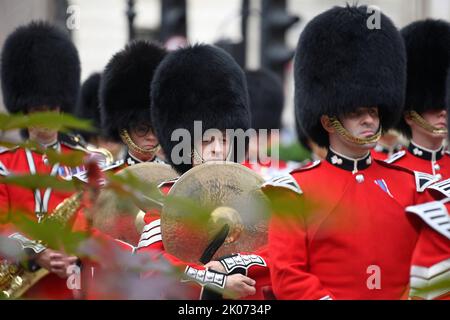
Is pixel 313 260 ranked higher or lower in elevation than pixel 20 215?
lower

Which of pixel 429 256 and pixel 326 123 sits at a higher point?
pixel 326 123

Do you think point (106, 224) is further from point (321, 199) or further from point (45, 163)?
point (321, 199)

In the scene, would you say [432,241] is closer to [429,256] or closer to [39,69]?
[429,256]

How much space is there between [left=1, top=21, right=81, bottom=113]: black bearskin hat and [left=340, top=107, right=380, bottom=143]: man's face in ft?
7.40

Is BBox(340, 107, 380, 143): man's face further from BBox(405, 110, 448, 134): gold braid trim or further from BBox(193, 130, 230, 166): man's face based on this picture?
BBox(405, 110, 448, 134): gold braid trim

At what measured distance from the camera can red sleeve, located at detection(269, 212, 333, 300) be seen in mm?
3111

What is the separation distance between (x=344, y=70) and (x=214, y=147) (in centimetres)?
58

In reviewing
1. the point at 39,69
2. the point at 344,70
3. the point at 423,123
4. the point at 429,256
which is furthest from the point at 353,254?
the point at 39,69

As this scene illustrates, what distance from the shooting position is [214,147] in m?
3.92

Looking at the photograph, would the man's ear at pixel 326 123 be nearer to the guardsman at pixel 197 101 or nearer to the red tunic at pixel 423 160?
the guardsman at pixel 197 101

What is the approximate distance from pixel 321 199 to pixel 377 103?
7.44 feet

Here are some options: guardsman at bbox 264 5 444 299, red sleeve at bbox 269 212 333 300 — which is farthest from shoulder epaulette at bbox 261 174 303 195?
red sleeve at bbox 269 212 333 300
